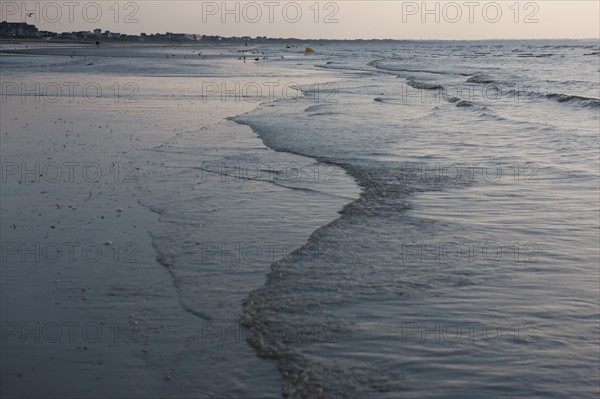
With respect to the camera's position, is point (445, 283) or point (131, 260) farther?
point (131, 260)

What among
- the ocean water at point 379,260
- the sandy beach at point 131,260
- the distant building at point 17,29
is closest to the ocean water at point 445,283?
the ocean water at point 379,260

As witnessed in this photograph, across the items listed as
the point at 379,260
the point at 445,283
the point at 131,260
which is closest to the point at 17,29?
the point at 131,260

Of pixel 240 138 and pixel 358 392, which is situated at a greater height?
pixel 240 138

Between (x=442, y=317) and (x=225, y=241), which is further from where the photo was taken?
(x=225, y=241)

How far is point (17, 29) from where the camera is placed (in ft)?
558

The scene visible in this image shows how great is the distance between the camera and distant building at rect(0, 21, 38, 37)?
16300cm

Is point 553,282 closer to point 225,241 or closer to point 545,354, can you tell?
point 545,354

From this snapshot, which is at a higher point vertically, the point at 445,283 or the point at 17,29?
the point at 17,29

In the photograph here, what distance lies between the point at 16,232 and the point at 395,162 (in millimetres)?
6823

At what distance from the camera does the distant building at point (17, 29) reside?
535ft

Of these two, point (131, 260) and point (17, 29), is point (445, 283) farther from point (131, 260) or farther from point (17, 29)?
A: point (17, 29)

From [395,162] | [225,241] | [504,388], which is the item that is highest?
[395,162]

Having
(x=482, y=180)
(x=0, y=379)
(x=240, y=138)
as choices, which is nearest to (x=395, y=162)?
(x=482, y=180)

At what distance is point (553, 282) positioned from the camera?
6.32 meters
